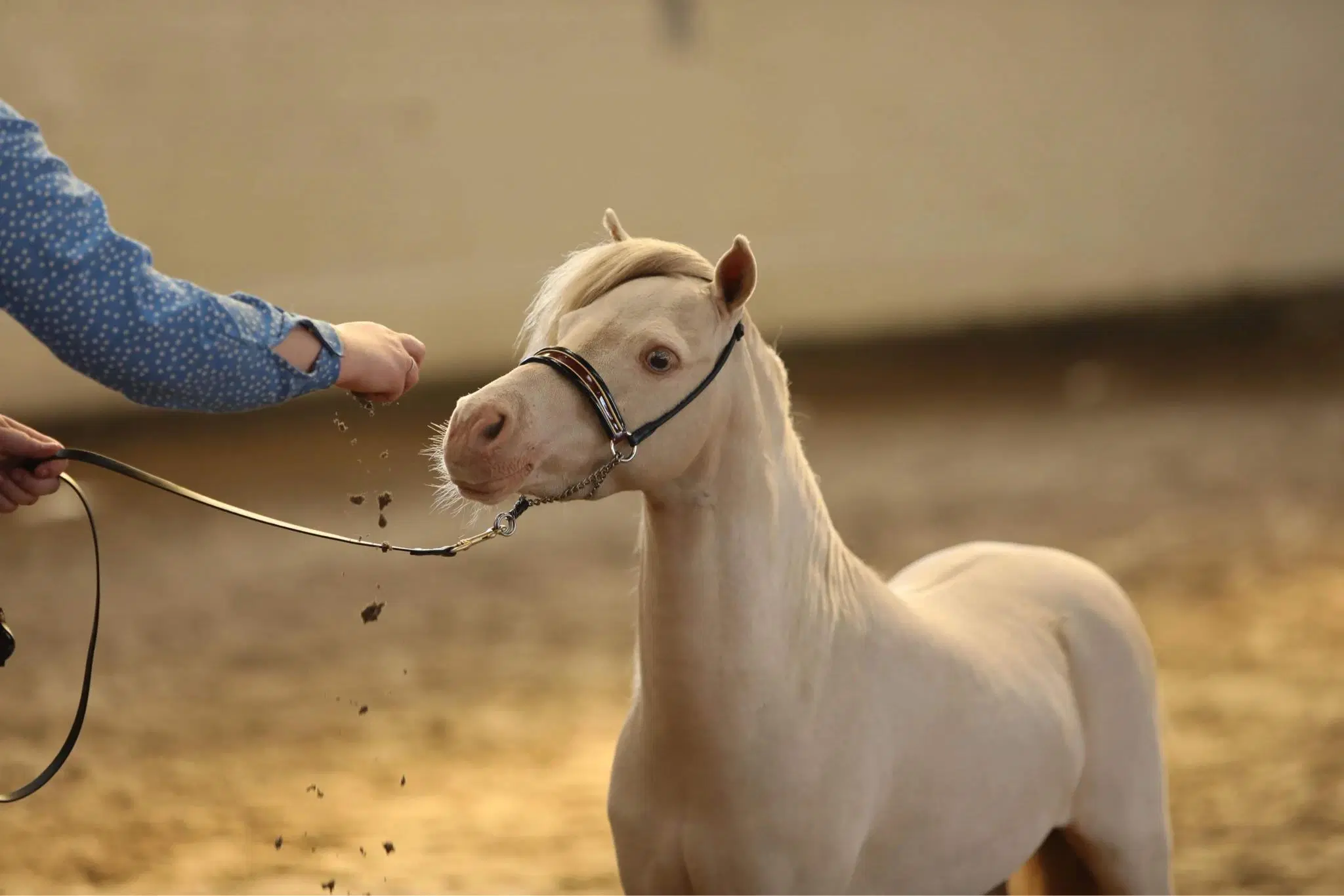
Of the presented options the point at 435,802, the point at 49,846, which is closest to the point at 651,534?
the point at 435,802

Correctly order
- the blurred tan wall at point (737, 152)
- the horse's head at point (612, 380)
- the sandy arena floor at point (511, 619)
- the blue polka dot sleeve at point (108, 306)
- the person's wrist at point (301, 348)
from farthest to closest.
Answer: the blurred tan wall at point (737, 152), the sandy arena floor at point (511, 619), the horse's head at point (612, 380), the person's wrist at point (301, 348), the blue polka dot sleeve at point (108, 306)

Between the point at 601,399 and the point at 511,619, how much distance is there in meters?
3.25

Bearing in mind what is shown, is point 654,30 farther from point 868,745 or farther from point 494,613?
point 868,745

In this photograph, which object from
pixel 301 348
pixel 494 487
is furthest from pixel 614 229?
pixel 301 348

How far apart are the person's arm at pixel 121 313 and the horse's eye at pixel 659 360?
0.37 metres

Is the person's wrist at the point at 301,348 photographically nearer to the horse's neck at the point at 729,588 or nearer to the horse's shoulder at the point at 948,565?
the horse's neck at the point at 729,588

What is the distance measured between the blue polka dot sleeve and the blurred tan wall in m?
5.90

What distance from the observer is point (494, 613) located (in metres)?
4.65

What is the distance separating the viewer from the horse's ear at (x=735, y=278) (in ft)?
4.92

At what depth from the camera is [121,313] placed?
1093 mm

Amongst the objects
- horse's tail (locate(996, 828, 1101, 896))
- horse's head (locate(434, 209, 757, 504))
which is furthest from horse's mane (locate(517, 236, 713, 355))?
horse's tail (locate(996, 828, 1101, 896))

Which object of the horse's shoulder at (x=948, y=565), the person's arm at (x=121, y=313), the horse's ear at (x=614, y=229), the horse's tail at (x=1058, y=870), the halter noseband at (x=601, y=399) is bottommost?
the horse's tail at (x=1058, y=870)

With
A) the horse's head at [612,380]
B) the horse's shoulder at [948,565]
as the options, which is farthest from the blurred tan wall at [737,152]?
the horse's head at [612,380]

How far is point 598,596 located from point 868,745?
3.21 metres
